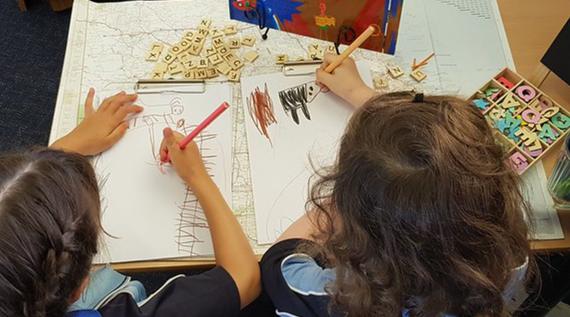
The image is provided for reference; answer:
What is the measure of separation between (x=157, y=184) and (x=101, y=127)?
0.15 m

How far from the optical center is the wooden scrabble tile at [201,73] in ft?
3.57

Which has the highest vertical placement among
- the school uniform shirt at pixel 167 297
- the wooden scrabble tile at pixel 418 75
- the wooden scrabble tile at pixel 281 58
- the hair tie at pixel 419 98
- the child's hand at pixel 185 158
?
the hair tie at pixel 419 98

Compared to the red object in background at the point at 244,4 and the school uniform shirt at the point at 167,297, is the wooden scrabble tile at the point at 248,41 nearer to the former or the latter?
the red object in background at the point at 244,4

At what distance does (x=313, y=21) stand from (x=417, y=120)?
0.44 metres

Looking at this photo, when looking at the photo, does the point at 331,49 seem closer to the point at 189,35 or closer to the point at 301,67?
the point at 301,67

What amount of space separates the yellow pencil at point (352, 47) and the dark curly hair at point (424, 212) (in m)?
0.30

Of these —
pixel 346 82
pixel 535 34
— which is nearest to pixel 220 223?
pixel 346 82

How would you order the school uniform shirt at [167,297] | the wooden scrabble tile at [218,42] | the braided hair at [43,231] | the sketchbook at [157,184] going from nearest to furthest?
the braided hair at [43,231], the school uniform shirt at [167,297], the sketchbook at [157,184], the wooden scrabble tile at [218,42]

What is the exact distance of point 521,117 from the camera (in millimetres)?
982

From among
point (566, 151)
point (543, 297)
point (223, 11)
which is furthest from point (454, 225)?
point (223, 11)

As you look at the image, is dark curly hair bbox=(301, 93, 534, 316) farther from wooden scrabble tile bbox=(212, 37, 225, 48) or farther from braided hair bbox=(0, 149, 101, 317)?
wooden scrabble tile bbox=(212, 37, 225, 48)

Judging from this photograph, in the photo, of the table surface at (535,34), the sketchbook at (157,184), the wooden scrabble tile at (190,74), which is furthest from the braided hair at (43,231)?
the table surface at (535,34)

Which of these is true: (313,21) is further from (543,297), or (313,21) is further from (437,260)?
(543,297)

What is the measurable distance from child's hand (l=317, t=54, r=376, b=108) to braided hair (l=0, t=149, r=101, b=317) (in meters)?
0.48
